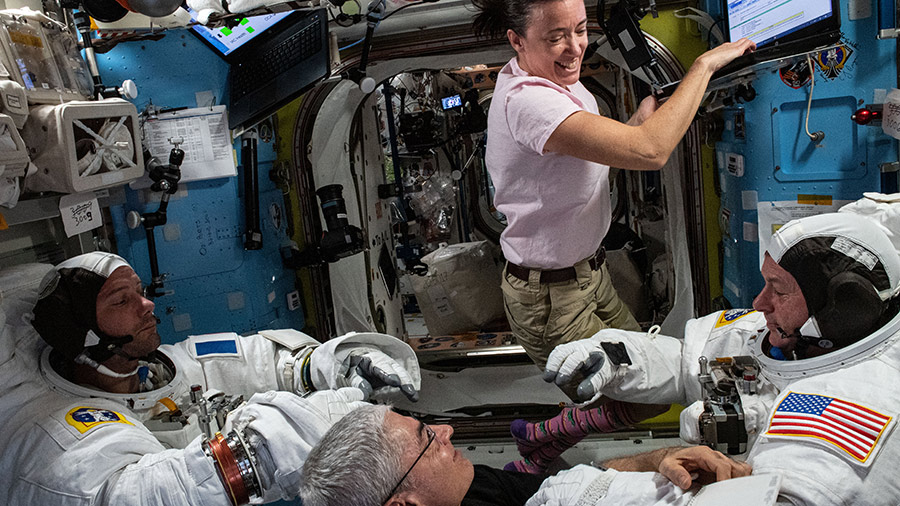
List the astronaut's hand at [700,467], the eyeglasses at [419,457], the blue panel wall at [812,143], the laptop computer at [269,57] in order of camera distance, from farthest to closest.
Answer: the laptop computer at [269,57] → the blue panel wall at [812,143] → the eyeglasses at [419,457] → the astronaut's hand at [700,467]

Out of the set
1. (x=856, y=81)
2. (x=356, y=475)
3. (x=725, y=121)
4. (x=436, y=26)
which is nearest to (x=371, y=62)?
(x=436, y=26)

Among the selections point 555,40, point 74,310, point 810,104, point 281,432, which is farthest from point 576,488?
point 810,104

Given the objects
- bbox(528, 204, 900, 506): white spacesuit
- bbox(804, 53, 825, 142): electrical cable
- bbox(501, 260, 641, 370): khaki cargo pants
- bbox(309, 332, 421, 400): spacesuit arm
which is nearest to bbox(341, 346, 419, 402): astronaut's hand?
bbox(309, 332, 421, 400): spacesuit arm

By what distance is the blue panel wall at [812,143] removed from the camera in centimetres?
251

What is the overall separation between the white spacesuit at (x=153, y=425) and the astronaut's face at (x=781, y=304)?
1.21 m

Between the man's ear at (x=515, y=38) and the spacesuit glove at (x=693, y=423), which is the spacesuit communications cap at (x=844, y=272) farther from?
the man's ear at (x=515, y=38)

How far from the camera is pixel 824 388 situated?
1.61 metres

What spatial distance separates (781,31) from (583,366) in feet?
4.60

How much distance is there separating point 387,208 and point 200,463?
3069 mm

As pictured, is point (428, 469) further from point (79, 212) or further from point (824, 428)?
point (79, 212)

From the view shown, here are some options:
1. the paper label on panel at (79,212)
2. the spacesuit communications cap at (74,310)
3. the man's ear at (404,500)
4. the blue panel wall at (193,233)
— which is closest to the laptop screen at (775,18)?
the man's ear at (404,500)

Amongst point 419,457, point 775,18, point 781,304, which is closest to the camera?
point 419,457

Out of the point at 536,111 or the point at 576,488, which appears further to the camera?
the point at 536,111

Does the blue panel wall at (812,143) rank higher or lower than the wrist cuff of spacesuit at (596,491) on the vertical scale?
higher
